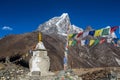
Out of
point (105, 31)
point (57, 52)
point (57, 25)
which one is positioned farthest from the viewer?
point (57, 25)

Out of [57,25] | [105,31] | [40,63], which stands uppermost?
[57,25]

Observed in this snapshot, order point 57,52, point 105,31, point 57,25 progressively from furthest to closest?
point 57,25
point 57,52
point 105,31

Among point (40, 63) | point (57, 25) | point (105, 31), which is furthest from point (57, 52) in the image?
point (57, 25)

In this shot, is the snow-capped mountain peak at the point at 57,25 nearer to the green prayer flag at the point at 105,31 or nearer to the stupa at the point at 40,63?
the stupa at the point at 40,63

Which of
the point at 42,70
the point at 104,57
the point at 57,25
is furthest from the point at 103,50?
the point at 42,70

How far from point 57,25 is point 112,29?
5118 inches

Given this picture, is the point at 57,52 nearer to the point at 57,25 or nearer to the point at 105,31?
the point at 105,31

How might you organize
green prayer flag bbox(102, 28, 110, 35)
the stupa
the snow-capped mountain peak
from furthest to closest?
1. the snow-capped mountain peak
2. the stupa
3. green prayer flag bbox(102, 28, 110, 35)

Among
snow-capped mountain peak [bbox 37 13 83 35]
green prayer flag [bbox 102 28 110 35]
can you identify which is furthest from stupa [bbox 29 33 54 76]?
snow-capped mountain peak [bbox 37 13 83 35]

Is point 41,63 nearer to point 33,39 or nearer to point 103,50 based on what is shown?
point 33,39

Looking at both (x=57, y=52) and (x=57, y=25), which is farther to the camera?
(x=57, y=25)

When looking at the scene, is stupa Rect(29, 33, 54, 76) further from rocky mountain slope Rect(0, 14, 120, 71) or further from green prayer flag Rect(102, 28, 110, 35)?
rocky mountain slope Rect(0, 14, 120, 71)

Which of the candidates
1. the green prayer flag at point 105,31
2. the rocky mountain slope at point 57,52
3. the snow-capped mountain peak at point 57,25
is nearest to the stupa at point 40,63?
the green prayer flag at point 105,31

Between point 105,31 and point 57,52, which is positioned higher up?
point 57,52
